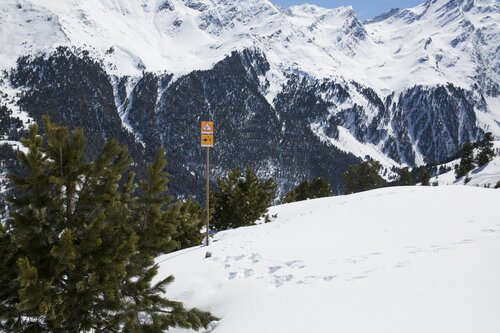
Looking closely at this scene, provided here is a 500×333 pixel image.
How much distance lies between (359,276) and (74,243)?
20.7ft

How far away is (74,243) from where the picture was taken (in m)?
7.41

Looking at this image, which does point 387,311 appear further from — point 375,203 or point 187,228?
point 187,228

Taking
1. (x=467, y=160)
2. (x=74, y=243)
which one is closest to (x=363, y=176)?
(x=467, y=160)

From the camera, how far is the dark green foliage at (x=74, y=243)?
6.89m

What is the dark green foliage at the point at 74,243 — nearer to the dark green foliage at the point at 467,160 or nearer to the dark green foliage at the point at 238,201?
the dark green foliage at the point at 238,201

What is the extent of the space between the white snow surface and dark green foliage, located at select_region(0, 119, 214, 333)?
2352 mm

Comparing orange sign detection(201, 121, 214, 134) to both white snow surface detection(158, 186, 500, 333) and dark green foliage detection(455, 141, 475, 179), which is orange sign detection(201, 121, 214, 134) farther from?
dark green foliage detection(455, 141, 475, 179)

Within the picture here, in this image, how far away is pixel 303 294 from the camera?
9.22 meters

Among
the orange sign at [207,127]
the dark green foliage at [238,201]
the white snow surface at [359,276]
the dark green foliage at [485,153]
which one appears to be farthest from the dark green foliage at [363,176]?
the orange sign at [207,127]

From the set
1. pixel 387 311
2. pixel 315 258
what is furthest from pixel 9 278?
pixel 315 258

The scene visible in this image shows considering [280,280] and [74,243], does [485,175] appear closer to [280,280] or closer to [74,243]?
[280,280]

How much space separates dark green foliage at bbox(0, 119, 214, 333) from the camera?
6.89 metres

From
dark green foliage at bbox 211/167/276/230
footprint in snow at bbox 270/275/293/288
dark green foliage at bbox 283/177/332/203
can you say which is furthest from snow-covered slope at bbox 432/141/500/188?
footprint in snow at bbox 270/275/293/288

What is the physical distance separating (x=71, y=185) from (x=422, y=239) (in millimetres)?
9881
